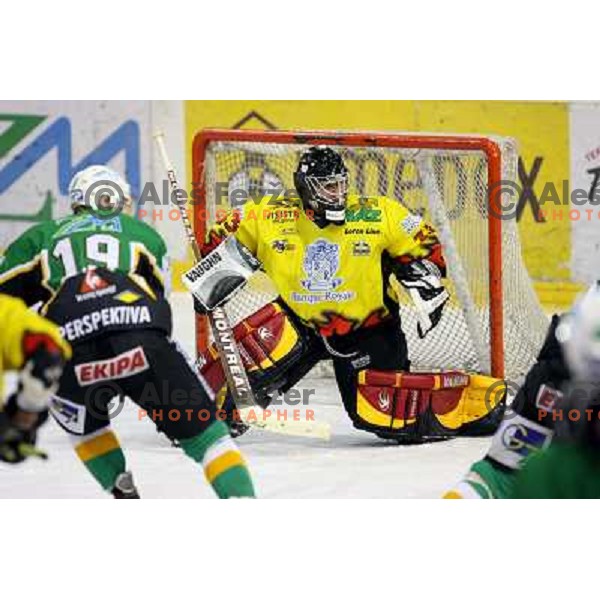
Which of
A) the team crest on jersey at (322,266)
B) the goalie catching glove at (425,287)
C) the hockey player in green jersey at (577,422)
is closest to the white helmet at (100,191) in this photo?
the team crest on jersey at (322,266)

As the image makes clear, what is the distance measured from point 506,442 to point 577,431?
318 millimetres

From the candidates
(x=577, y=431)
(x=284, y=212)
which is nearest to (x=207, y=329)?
(x=284, y=212)

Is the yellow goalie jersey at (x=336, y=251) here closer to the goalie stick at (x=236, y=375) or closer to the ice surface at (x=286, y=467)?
the goalie stick at (x=236, y=375)

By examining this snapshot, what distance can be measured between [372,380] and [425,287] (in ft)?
1.29

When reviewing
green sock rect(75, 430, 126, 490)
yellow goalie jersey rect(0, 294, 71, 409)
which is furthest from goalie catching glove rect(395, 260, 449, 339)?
yellow goalie jersey rect(0, 294, 71, 409)

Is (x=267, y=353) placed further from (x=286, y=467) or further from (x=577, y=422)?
(x=577, y=422)

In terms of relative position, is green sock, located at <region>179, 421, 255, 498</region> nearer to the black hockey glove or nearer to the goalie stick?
the black hockey glove

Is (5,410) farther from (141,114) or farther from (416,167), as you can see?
(141,114)

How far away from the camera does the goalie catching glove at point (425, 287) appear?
27.8 feet

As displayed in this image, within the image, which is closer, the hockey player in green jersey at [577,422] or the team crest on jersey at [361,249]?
the hockey player in green jersey at [577,422]

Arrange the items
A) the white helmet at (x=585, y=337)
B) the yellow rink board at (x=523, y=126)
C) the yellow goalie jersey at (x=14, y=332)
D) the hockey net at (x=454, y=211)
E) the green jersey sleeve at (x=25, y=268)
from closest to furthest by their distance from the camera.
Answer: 1. the white helmet at (x=585, y=337)
2. the yellow goalie jersey at (x=14, y=332)
3. the green jersey sleeve at (x=25, y=268)
4. the hockey net at (x=454, y=211)
5. the yellow rink board at (x=523, y=126)

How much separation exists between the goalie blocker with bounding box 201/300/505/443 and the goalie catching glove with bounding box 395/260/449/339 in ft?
0.61

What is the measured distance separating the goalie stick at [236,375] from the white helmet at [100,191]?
112 cm

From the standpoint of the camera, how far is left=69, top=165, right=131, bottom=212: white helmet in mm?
7234
